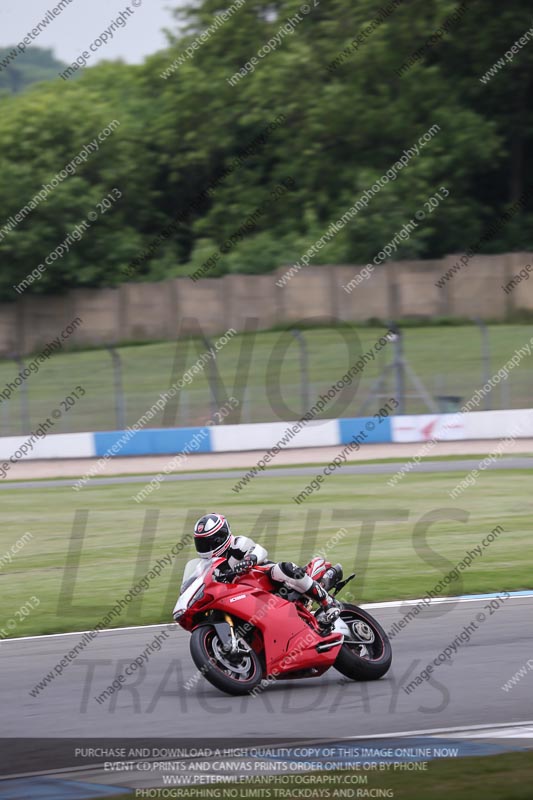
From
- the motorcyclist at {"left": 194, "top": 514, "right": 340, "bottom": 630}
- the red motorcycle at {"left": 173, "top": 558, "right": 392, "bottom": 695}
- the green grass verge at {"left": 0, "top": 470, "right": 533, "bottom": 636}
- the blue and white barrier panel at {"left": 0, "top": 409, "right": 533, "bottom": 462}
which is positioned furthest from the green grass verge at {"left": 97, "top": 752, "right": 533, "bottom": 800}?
the blue and white barrier panel at {"left": 0, "top": 409, "right": 533, "bottom": 462}

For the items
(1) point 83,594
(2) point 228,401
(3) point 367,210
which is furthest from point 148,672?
(3) point 367,210

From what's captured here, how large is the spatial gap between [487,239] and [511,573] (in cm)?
3506

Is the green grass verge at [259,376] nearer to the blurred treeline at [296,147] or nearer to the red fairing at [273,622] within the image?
the blurred treeline at [296,147]

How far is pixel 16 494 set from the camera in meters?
23.9

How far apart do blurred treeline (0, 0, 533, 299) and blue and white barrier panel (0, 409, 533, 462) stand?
16274 millimetres

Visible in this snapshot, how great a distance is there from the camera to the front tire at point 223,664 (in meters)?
7.85

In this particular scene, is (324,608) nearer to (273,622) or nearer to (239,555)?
(273,622)

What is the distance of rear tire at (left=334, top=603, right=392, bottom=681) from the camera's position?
834 centimetres

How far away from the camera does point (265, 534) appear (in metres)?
16.7

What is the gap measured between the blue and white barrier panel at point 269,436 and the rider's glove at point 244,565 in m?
19.4

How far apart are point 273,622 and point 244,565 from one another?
0.42 meters

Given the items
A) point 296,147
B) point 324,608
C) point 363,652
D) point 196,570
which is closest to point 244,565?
point 196,570

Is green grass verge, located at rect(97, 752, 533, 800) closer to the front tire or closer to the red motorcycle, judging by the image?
the front tire

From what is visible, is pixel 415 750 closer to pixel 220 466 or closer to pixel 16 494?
pixel 16 494
